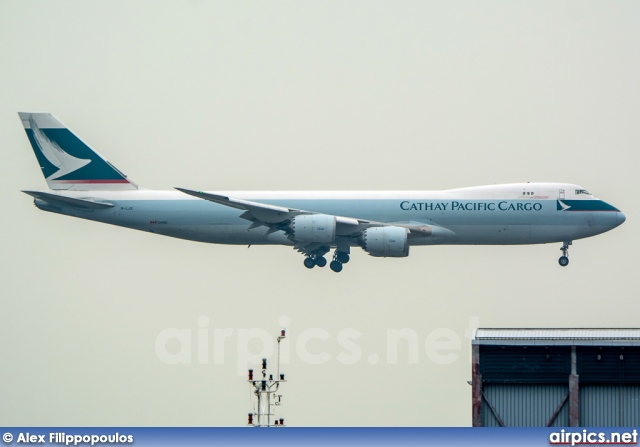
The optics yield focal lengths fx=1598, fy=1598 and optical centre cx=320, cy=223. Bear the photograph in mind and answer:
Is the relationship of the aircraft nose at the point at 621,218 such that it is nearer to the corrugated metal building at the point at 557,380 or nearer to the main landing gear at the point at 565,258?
the main landing gear at the point at 565,258

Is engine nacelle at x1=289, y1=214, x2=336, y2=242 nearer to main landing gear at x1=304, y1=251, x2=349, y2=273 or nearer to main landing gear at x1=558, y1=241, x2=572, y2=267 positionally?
main landing gear at x1=304, y1=251, x2=349, y2=273

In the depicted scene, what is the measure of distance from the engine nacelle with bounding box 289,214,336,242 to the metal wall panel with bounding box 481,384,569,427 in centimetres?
2719

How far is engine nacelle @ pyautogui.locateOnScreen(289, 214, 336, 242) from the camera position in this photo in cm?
9975

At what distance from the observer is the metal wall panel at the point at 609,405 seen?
7344 cm

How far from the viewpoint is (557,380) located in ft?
243

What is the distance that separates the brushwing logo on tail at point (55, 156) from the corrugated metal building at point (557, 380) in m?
43.3

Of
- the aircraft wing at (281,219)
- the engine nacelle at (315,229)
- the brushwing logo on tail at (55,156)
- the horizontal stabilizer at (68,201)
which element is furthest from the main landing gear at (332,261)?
the brushwing logo on tail at (55,156)

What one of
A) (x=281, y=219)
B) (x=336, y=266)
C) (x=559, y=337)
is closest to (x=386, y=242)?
(x=336, y=266)

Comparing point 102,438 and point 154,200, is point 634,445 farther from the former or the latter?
point 154,200

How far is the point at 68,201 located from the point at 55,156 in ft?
21.8

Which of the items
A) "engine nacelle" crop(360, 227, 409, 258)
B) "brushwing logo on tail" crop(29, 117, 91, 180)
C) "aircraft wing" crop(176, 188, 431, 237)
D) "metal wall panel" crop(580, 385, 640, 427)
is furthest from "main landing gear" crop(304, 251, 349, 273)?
"metal wall panel" crop(580, 385, 640, 427)

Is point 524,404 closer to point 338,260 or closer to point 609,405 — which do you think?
point 609,405

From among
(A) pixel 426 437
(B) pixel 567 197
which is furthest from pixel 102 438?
(B) pixel 567 197

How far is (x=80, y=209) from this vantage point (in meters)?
106
